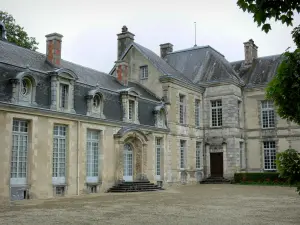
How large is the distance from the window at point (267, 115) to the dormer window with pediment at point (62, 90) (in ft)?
43.0

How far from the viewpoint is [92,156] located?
15.6 metres

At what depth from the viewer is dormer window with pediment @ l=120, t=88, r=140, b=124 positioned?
1725 cm

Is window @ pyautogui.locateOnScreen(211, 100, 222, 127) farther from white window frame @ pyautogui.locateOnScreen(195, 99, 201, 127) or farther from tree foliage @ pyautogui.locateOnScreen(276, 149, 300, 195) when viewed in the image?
tree foliage @ pyautogui.locateOnScreen(276, 149, 300, 195)

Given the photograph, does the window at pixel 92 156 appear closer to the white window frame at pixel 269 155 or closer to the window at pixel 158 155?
the window at pixel 158 155

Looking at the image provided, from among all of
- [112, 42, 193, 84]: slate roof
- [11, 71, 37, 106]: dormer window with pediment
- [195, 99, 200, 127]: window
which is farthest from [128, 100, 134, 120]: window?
[195, 99, 200, 127]: window

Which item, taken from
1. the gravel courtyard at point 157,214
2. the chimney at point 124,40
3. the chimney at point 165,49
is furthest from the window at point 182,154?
the gravel courtyard at point 157,214

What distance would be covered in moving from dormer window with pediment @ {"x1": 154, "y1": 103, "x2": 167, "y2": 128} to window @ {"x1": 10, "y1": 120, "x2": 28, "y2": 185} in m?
7.57

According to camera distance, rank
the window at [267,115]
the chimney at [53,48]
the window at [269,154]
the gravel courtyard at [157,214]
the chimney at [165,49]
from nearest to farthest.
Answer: the gravel courtyard at [157,214], the chimney at [53,48], the window at [269,154], the window at [267,115], the chimney at [165,49]

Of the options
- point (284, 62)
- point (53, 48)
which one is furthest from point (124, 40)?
point (284, 62)

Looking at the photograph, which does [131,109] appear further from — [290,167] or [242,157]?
[290,167]

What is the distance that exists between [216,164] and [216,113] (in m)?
2.93

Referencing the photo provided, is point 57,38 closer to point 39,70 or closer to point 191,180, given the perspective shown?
point 39,70

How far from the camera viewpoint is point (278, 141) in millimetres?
22938

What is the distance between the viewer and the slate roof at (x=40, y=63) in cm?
1411
